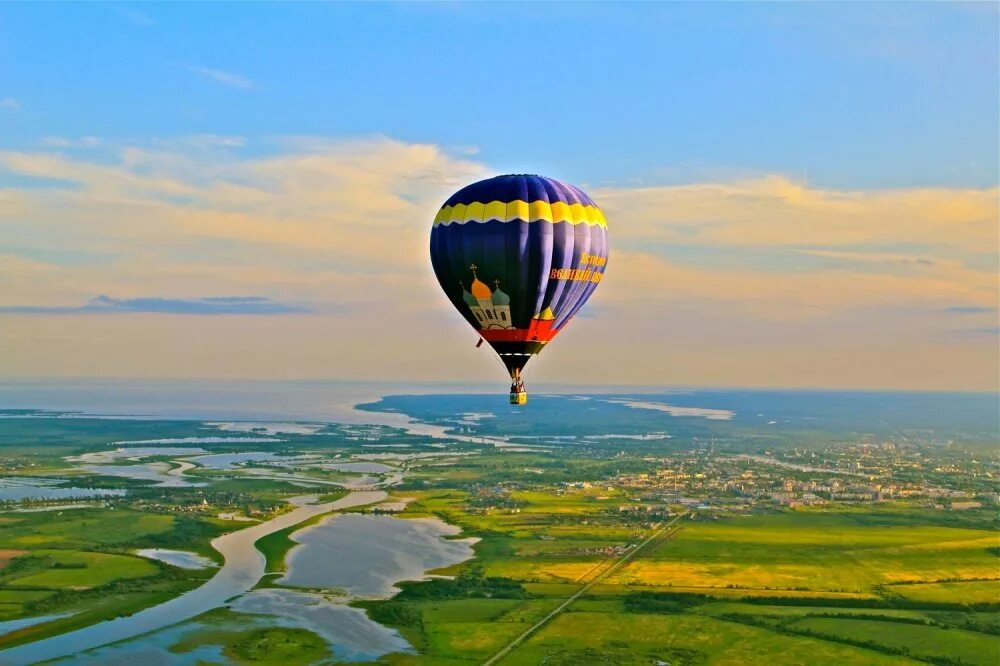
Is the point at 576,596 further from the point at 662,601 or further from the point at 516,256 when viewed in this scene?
the point at 516,256

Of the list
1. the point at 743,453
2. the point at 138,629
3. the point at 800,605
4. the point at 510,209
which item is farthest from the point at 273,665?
the point at 743,453

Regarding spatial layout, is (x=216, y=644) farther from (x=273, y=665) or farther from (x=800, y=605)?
(x=800, y=605)

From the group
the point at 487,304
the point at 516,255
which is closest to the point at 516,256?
the point at 516,255

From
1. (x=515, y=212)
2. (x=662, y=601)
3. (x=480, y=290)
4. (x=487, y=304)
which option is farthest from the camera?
(x=662, y=601)

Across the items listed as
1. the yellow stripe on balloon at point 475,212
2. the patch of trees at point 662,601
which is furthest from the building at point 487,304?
the patch of trees at point 662,601

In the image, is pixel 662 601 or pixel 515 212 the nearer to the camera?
pixel 515 212

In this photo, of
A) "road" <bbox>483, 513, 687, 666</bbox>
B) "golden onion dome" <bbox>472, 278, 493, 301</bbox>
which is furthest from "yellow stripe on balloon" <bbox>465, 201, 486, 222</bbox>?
"road" <bbox>483, 513, 687, 666</bbox>
